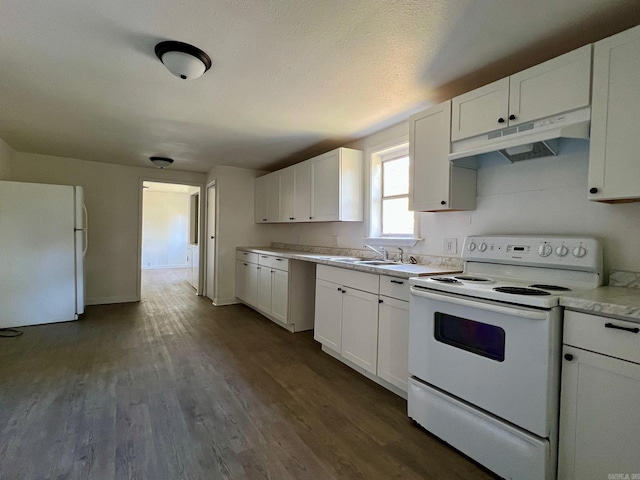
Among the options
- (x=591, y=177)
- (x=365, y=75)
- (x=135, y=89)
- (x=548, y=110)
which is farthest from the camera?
(x=135, y=89)

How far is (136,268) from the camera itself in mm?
5441

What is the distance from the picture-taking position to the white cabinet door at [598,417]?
1218 millimetres

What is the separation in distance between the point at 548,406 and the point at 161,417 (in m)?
2.19

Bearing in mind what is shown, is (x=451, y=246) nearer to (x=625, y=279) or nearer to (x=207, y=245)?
(x=625, y=279)

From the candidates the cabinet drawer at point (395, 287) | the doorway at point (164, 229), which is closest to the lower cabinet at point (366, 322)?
the cabinet drawer at point (395, 287)

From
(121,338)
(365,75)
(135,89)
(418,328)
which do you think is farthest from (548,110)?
(121,338)

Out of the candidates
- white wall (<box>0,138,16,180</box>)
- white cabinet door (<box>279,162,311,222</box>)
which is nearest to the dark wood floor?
white cabinet door (<box>279,162,311,222</box>)

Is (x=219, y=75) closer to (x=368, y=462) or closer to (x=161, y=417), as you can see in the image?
(x=161, y=417)

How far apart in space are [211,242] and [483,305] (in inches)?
188

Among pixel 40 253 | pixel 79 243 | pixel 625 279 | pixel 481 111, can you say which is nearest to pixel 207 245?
pixel 79 243

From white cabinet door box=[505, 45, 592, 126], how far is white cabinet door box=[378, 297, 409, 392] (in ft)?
4.62

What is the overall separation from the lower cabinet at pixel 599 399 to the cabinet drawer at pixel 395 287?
0.97m

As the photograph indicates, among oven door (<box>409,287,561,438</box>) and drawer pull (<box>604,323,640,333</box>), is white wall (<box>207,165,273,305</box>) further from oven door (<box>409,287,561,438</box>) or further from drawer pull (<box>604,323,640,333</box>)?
drawer pull (<box>604,323,640,333</box>)

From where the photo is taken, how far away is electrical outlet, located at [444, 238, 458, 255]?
259 cm
